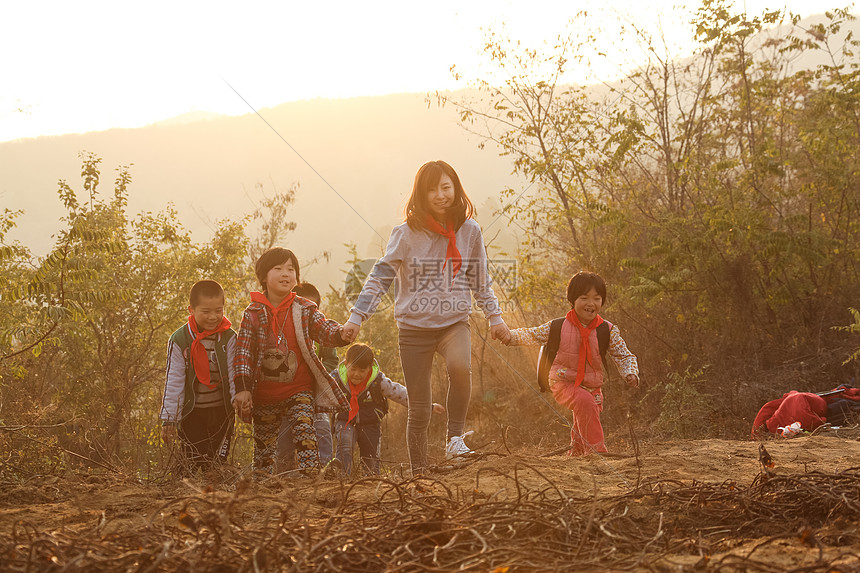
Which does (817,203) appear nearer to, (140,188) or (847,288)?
(847,288)

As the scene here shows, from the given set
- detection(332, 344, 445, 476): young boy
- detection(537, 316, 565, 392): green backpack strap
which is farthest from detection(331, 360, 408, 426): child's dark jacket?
detection(537, 316, 565, 392): green backpack strap

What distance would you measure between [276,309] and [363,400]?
2.09 metres

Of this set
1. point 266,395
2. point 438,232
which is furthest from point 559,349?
point 266,395

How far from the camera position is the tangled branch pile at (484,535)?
2459mm

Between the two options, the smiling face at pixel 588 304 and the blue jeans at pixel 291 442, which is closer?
the blue jeans at pixel 291 442

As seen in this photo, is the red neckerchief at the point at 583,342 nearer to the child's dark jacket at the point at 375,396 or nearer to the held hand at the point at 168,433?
the child's dark jacket at the point at 375,396

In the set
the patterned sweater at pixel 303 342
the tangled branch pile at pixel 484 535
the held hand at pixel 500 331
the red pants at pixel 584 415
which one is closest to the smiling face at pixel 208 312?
the patterned sweater at pixel 303 342

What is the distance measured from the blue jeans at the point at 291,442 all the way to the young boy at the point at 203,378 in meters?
0.39

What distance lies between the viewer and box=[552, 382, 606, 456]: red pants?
587 cm

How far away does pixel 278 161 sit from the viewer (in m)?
117

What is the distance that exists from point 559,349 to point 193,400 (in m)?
2.71

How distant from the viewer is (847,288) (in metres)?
9.93

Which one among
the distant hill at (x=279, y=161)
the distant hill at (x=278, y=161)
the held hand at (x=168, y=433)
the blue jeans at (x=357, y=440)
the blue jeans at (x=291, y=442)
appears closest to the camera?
the held hand at (x=168, y=433)

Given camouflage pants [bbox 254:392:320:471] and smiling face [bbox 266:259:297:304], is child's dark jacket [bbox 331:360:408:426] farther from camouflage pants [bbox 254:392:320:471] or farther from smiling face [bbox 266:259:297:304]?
smiling face [bbox 266:259:297:304]
